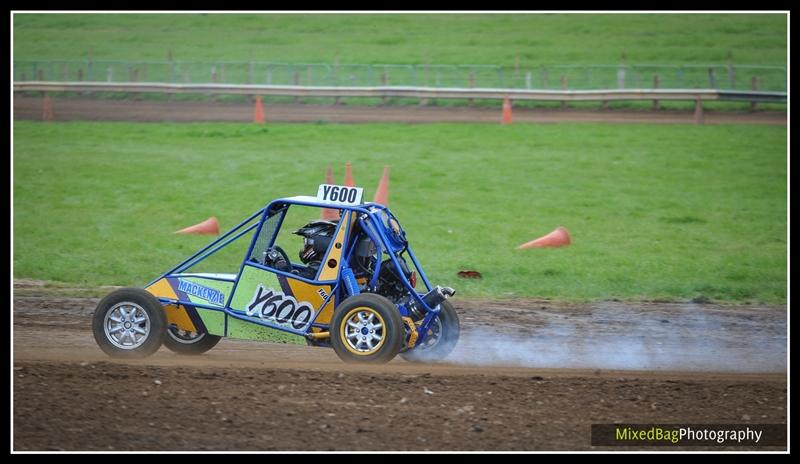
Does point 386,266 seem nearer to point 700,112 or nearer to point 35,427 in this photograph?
point 35,427

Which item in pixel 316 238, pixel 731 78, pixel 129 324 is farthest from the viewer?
pixel 731 78

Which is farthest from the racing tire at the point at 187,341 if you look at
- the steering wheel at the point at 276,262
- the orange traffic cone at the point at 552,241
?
the orange traffic cone at the point at 552,241

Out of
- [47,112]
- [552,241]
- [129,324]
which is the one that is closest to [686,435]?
[129,324]

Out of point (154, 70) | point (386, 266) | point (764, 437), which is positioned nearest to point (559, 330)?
point (386, 266)

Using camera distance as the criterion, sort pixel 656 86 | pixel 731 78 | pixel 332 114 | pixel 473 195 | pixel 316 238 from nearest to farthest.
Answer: pixel 316 238 → pixel 473 195 → pixel 332 114 → pixel 656 86 → pixel 731 78

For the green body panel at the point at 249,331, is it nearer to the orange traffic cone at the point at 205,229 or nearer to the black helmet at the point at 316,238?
the black helmet at the point at 316,238

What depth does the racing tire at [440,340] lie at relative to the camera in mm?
10133

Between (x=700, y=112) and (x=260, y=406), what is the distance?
2401 centimetres

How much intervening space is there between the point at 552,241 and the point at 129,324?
8520mm

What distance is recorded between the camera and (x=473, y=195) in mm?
20469

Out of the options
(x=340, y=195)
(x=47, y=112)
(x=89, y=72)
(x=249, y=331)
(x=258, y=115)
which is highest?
(x=89, y=72)

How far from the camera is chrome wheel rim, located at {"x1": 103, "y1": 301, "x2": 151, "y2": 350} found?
975 cm

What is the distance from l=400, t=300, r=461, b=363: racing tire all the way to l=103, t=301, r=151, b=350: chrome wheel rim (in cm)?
240

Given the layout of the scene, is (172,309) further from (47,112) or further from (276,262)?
(47,112)
